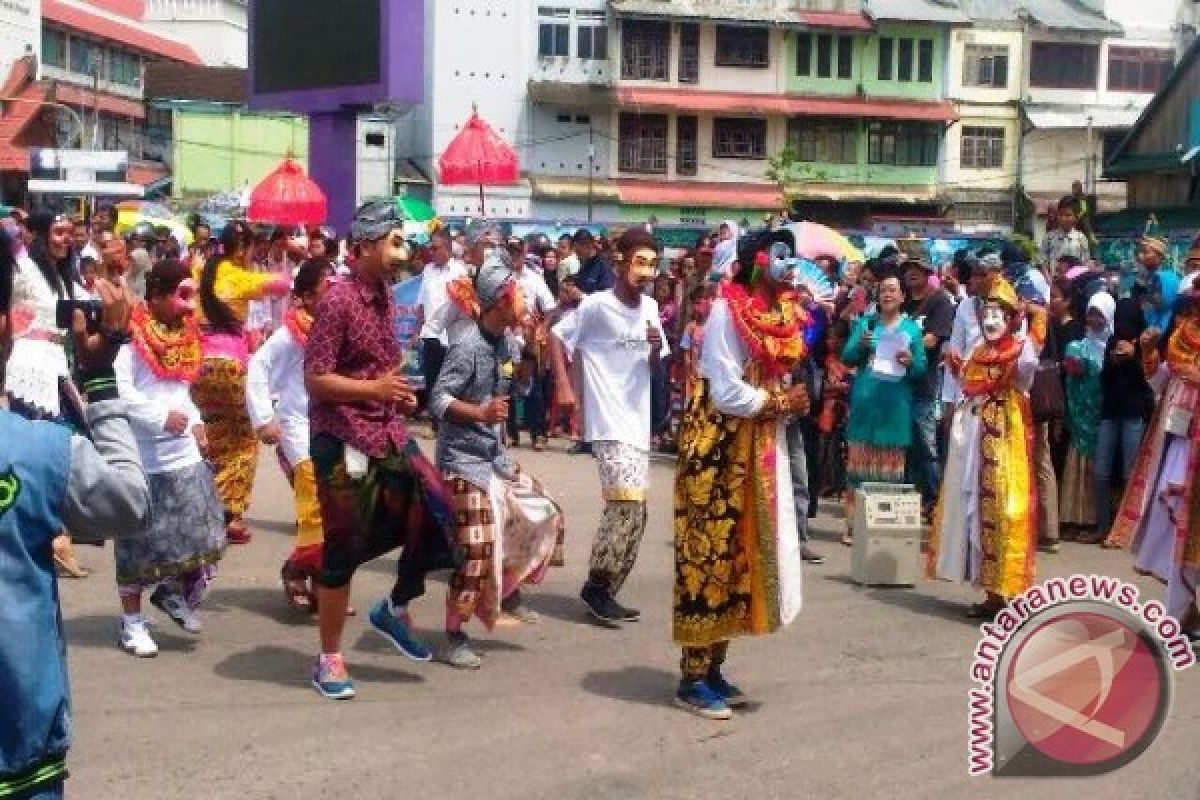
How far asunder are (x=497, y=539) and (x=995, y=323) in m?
2.80

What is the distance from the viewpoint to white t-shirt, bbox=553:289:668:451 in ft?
27.0

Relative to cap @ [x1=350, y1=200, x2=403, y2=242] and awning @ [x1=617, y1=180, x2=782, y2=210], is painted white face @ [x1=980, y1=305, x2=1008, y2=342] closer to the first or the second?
cap @ [x1=350, y1=200, x2=403, y2=242]

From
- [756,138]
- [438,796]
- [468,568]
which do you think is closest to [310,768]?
[438,796]

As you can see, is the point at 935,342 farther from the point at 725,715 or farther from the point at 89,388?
the point at 89,388

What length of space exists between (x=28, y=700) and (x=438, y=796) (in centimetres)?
258

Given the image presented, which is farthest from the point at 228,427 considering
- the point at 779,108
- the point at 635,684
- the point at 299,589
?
the point at 779,108

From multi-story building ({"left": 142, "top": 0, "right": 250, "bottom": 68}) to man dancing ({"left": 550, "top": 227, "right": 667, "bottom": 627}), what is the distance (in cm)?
6430

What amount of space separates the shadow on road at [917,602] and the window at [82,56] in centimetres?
5377

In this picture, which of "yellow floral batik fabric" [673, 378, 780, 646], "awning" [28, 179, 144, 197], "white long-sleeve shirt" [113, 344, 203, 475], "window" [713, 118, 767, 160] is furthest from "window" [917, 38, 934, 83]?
"yellow floral batik fabric" [673, 378, 780, 646]

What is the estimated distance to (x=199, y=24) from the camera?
69.8m

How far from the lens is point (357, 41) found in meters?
27.6

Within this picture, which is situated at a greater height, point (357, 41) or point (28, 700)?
point (357, 41)

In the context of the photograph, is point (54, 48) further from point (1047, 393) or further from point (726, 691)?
point (726, 691)

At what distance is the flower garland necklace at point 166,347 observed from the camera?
751 cm
